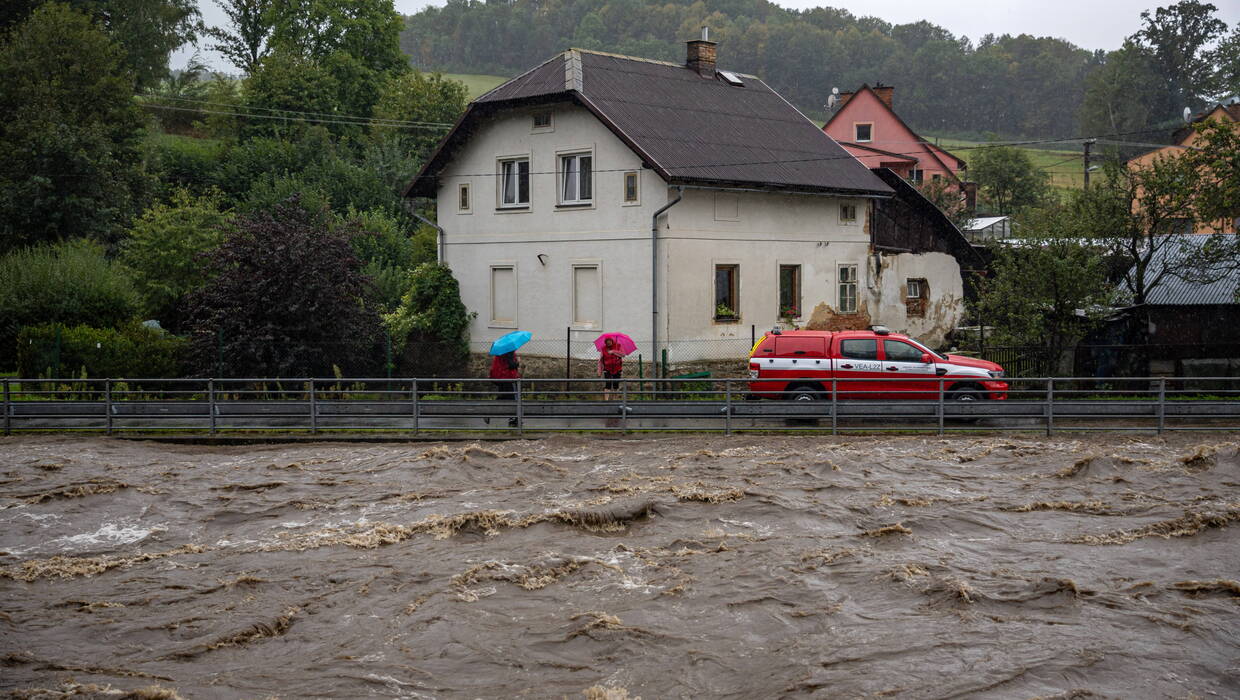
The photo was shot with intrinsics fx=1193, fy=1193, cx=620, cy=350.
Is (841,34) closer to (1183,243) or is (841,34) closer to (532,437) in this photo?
(1183,243)

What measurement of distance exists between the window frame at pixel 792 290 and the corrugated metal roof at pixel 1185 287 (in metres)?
8.66

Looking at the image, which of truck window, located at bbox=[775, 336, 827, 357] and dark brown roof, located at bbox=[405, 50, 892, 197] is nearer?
truck window, located at bbox=[775, 336, 827, 357]

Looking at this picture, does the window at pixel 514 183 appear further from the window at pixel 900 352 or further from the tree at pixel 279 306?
the window at pixel 900 352

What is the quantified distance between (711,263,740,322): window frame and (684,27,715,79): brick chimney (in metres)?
7.69

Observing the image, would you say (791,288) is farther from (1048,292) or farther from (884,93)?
(884,93)

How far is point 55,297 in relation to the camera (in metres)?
28.7

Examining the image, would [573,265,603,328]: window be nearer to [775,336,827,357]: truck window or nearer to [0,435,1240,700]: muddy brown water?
[775,336,827,357]: truck window

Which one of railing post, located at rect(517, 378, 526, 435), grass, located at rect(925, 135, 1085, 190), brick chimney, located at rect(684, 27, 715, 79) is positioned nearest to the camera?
railing post, located at rect(517, 378, 526, 435)

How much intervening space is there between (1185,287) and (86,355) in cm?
2643

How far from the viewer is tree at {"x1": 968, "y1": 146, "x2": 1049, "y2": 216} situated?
208 feet

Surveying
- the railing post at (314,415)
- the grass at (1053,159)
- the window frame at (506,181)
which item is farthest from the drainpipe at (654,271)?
the grass at (1053,159)

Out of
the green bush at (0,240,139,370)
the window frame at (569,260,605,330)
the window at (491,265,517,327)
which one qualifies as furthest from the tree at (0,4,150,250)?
the window frame at (569,260,605,330)

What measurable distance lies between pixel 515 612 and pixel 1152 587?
7.18 metres

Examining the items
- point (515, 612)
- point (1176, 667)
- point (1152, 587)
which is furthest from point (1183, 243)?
point (515, 612)
